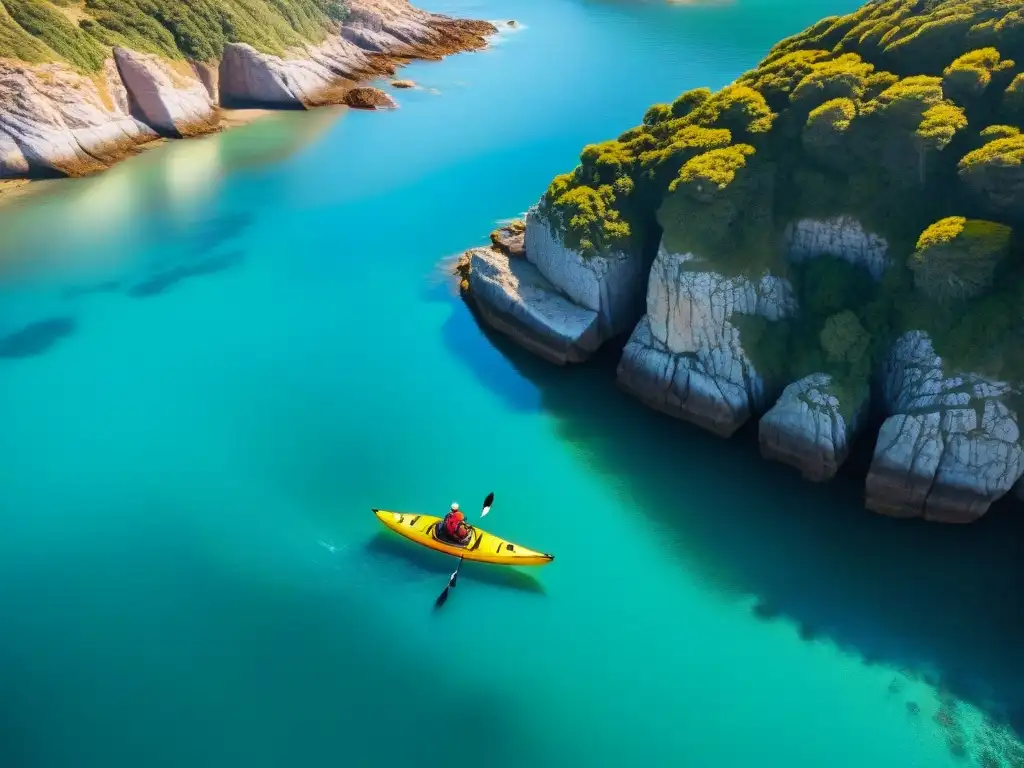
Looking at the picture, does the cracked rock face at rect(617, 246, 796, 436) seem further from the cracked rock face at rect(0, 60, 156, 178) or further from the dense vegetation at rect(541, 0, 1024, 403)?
the cracked rock face at rect(0, 60, 156, 178)

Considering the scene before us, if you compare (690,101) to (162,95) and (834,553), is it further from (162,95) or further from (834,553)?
(162,95)

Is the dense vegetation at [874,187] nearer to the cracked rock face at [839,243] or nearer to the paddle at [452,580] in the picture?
the cracked rock face at [839,243]

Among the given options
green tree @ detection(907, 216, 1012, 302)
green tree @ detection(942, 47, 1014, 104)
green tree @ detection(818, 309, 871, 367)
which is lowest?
green tree @ detection(818, 309, 871, 367)

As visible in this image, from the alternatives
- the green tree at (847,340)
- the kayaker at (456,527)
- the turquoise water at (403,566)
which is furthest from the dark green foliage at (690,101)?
the kayaker at (456,527)

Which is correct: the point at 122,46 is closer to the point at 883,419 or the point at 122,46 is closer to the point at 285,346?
the point at 285,346

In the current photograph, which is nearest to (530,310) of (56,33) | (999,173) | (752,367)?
(752,367)

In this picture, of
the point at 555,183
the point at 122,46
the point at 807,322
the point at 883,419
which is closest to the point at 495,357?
the point at 555,183

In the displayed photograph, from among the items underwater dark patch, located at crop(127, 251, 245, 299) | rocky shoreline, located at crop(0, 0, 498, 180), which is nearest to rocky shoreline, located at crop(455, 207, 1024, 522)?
underwater dark patch, located at crop(127, 251, 245, 299)
